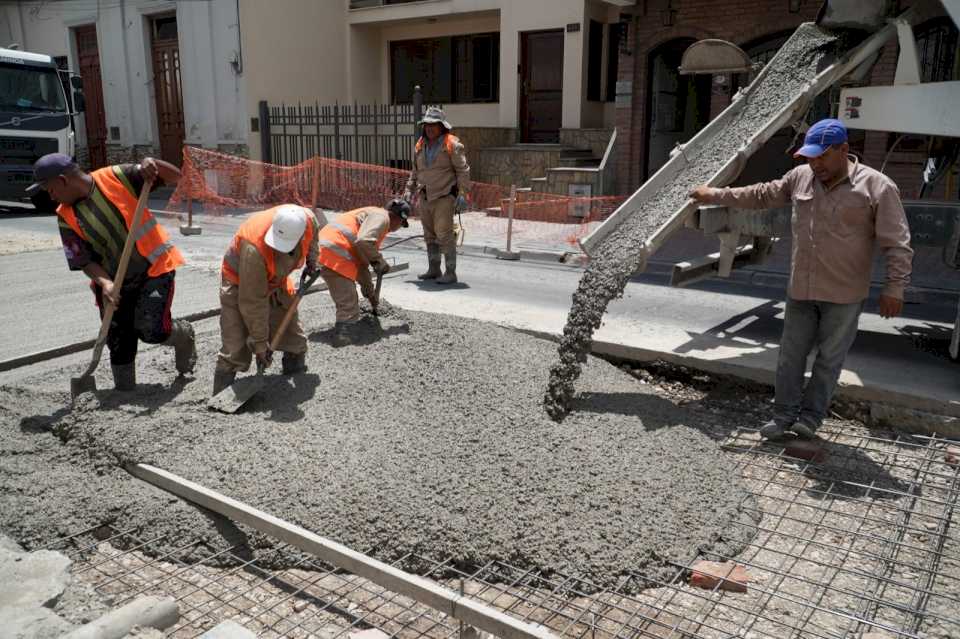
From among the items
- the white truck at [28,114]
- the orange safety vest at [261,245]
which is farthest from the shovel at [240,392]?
the white truck at [28,114]

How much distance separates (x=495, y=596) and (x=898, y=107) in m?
4.50

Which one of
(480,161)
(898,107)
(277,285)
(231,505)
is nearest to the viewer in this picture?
(231,505)

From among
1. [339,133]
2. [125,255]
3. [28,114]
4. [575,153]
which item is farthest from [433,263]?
[28,114]

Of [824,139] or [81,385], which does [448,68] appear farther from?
[824,139]

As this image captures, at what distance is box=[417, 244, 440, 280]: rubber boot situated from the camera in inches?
335

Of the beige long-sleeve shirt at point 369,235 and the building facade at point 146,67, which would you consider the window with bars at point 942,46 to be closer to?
the beige long-sleeve shirt at point 369,235

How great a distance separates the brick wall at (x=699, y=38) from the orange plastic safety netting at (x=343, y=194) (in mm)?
1386

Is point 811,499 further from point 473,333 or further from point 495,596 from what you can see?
point 473,333

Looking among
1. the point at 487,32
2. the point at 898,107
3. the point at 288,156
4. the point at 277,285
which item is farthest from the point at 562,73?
the point at 277,285

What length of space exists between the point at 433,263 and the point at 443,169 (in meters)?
1.09

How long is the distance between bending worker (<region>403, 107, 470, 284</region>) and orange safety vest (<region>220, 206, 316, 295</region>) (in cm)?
353

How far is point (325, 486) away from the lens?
3494 millimetres

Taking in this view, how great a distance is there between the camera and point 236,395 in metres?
4.28

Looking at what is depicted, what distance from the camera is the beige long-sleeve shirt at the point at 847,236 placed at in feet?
12.4
